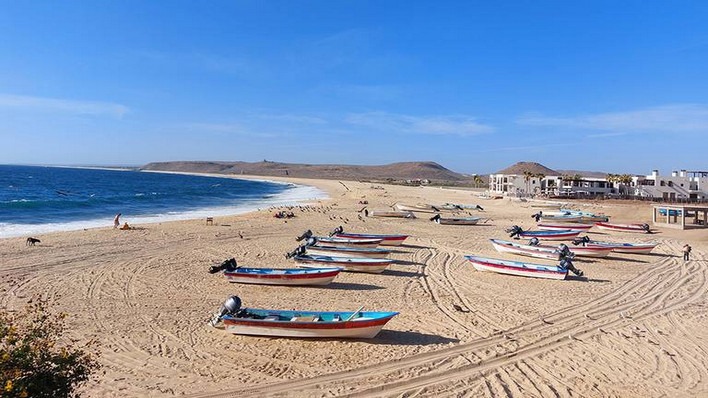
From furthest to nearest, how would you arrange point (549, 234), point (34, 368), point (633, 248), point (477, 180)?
point (477, 180), point (549, 234), point (633, 248), point (34, 368)

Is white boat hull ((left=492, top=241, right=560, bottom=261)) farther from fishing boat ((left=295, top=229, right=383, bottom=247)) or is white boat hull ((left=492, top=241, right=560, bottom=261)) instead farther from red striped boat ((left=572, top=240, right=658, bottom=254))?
fishing boat ((left=295, top=229, right=383, bottom=247))

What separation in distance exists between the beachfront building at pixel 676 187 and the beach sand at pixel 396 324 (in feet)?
129

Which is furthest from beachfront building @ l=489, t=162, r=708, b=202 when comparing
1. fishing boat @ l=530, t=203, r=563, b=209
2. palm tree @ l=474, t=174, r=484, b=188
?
palm tree @ l=474, t=174, r=484, b=188

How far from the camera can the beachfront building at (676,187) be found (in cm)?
5677

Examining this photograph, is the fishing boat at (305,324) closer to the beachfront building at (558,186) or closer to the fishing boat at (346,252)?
the fishing boat at (346,252)

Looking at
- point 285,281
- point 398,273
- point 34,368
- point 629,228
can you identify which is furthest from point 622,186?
point 34,368

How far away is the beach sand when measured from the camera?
9.05 meters

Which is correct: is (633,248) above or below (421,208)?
below

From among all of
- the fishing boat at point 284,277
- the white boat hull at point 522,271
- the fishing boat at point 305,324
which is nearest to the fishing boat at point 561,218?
the white boat hull at point 522,271

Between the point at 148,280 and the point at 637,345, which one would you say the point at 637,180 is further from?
the point at 148,280

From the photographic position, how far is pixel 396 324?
487 inches

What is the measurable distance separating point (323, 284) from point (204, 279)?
14.7 feet

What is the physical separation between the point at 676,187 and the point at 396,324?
60.6 m

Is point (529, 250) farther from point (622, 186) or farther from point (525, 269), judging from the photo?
point (622, 186)
